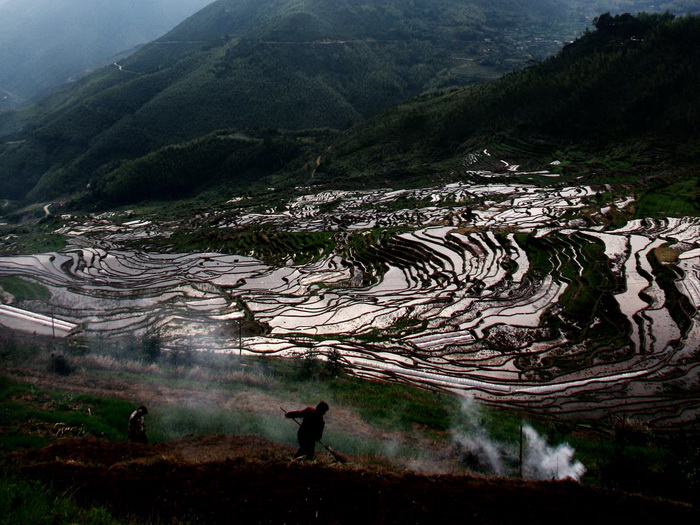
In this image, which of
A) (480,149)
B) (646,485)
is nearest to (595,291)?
(646,485)

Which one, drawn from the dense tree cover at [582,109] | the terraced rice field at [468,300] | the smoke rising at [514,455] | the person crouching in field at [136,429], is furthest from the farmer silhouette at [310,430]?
the dense tree cover at [582,109]

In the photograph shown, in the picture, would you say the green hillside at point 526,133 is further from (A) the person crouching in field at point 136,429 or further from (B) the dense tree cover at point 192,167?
(A) the person crouching in field at point 136,429

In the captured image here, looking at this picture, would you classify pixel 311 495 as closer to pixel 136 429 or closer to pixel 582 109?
pixel 136 429

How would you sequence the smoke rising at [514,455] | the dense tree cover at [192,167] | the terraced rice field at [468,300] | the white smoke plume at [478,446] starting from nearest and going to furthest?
the smoke rising at [514,455] < the white smoke plume at [478,446] < the terraced rice field at [468,300] < the dense tree cover at [192,167]

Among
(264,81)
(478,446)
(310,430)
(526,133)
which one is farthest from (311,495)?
(264,81)

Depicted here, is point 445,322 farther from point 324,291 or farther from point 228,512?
point 228,512
